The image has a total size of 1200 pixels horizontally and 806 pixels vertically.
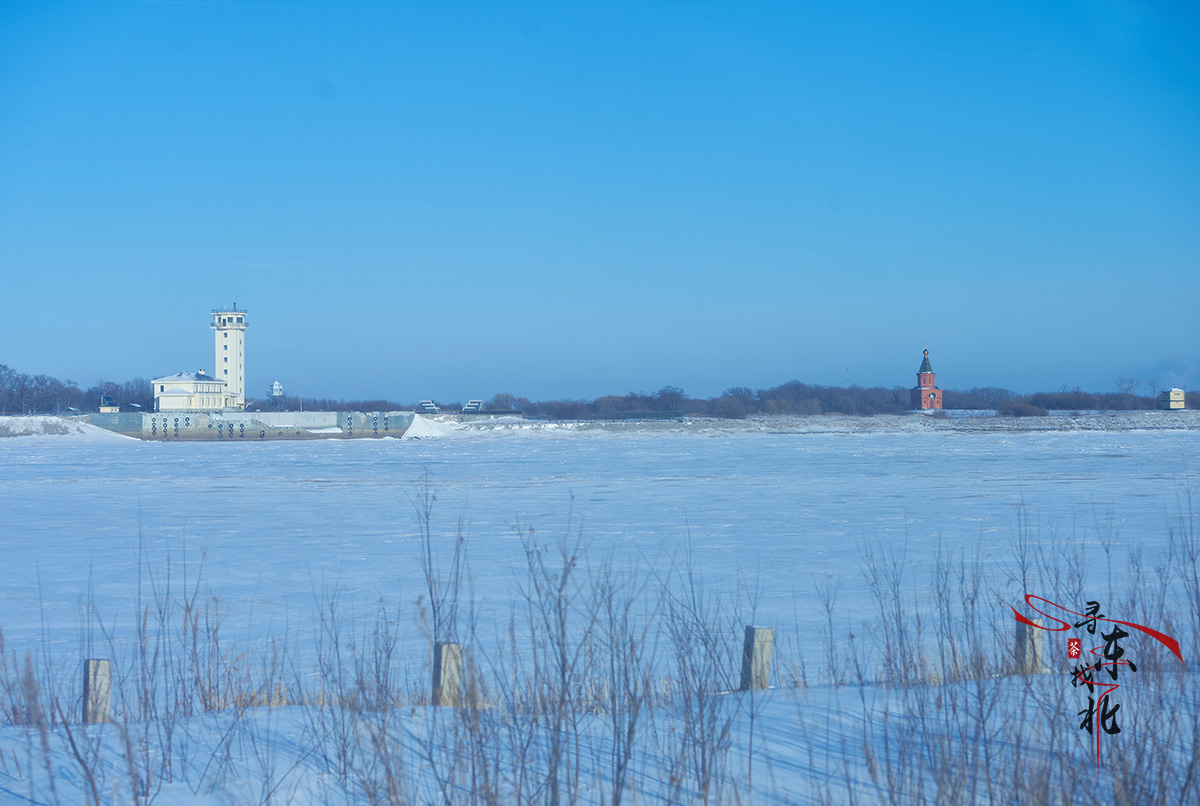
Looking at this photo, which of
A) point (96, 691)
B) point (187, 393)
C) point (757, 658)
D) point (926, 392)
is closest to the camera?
point (96, 691)

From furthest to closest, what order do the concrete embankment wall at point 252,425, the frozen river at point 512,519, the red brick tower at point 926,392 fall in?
the red brick tower at point 926,392
the concrete embankment wall at point 252,425
the frozen river at point 512,519

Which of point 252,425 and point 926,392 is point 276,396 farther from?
point 926,392

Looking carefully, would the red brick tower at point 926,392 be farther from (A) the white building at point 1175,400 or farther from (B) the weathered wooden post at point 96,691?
(B) the weathered wooden post at point 96,691

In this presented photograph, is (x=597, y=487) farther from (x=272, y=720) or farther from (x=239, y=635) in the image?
(x=272, y=720)

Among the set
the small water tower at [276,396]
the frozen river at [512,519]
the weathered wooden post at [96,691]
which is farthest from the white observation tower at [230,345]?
the weathered wooden post at [96,691]

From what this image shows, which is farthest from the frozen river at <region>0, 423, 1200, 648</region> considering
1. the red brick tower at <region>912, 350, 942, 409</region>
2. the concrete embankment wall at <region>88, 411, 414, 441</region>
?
the red brick tower at <region>912, 350, 942, 409</region>

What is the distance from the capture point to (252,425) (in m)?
64.3

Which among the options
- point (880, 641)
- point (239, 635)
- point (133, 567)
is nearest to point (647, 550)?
point (880, 641)

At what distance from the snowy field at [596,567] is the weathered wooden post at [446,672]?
13 centimetres

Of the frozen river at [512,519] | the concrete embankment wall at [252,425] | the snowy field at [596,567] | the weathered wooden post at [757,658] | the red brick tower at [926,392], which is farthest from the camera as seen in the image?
the red brick tower at [926,392]

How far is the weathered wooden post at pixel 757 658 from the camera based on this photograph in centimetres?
456

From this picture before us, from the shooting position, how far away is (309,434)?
63312 mm

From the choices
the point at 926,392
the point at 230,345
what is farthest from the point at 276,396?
the point at 926,392

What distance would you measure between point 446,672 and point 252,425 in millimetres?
65355
